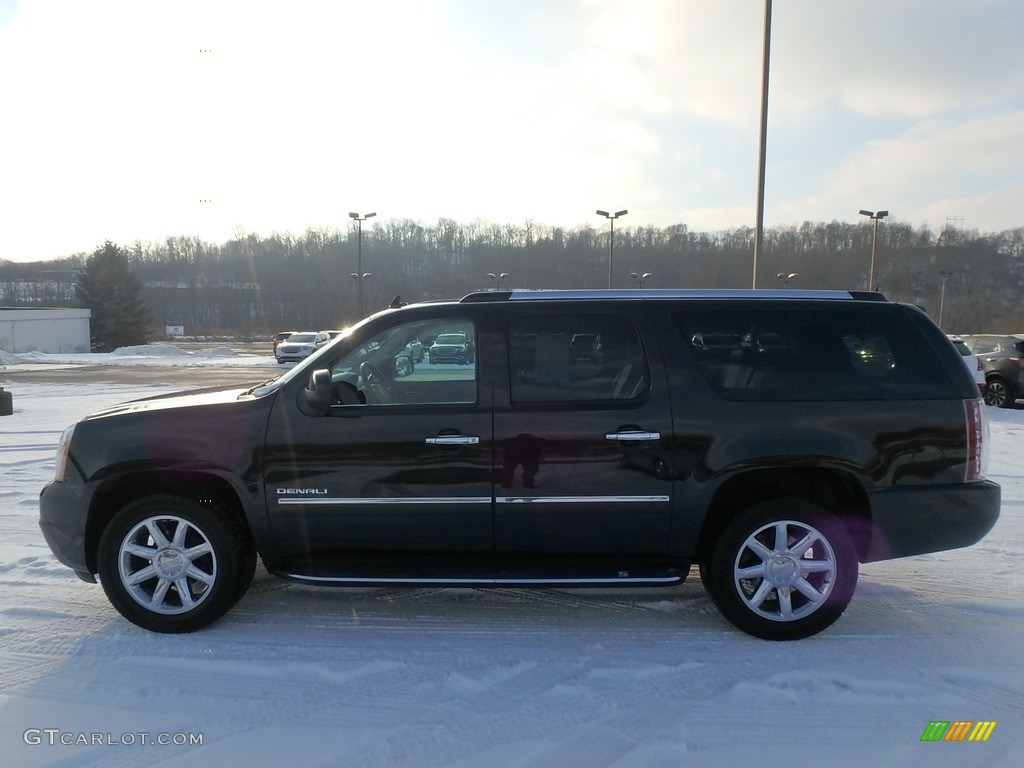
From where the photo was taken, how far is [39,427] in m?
11.8

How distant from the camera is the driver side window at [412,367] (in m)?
4.01

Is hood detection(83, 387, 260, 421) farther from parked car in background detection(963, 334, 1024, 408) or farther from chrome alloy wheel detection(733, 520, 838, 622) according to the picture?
parked car in background detection(963, 334, 1024, 408)

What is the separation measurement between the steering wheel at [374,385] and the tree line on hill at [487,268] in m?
44.1

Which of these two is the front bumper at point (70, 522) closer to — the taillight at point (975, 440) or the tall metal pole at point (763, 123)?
the taillight at point (975, 440)

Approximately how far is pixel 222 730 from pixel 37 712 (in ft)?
2.97

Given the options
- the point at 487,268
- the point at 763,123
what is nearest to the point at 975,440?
the point at 763,123

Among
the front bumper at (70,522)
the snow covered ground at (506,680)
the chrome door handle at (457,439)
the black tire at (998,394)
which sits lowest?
the snow covered ground at (506,680)

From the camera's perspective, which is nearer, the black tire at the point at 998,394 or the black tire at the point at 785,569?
the black tire at the point at 785,569

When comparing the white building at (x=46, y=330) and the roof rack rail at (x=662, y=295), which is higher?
the roof rack rail at (x=662, y=295)

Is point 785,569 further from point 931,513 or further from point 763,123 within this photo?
point 763,123

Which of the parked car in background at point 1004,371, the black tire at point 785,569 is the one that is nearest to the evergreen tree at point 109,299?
→ the parked car in background at point 1004,371

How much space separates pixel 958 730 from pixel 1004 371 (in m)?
14.5

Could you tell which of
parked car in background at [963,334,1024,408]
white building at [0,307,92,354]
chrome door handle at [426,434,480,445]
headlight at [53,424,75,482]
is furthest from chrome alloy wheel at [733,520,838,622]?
white building at [0,307,92,354]

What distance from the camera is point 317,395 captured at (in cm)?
388
